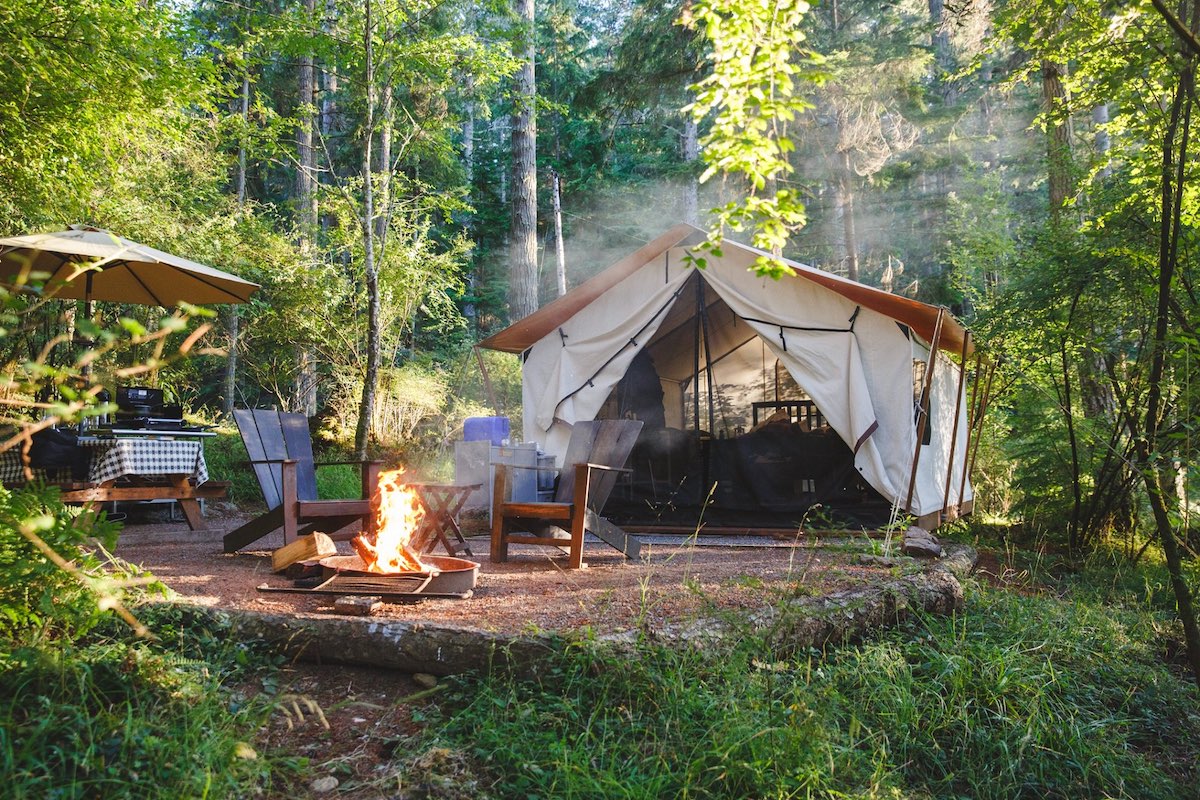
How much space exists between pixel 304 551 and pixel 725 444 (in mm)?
3697

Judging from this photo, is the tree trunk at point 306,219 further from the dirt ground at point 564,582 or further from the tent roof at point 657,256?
the dirt ground at point 564,582

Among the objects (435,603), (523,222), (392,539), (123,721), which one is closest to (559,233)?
(523,222)

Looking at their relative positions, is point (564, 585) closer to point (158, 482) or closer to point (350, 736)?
point (350, 736)

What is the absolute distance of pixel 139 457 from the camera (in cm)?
505

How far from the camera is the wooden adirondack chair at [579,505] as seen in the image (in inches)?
155

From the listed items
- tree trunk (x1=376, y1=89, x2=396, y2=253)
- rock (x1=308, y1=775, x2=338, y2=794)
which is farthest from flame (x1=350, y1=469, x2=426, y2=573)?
tree trunk (x1=376, y1=89, x2=396, y2=253)

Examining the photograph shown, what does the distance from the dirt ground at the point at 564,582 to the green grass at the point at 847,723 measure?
10.6 inches

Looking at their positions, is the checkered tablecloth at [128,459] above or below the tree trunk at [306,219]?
below

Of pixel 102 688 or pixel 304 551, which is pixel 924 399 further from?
pixel 102 688

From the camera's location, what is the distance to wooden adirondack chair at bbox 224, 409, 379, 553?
3832mm

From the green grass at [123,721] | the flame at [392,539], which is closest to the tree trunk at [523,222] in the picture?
the flame at [392,539]

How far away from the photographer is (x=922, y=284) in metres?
13.8

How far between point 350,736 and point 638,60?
10014 millimetres

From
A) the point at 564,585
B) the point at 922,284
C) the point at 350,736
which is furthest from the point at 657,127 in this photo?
the point at 350,736
